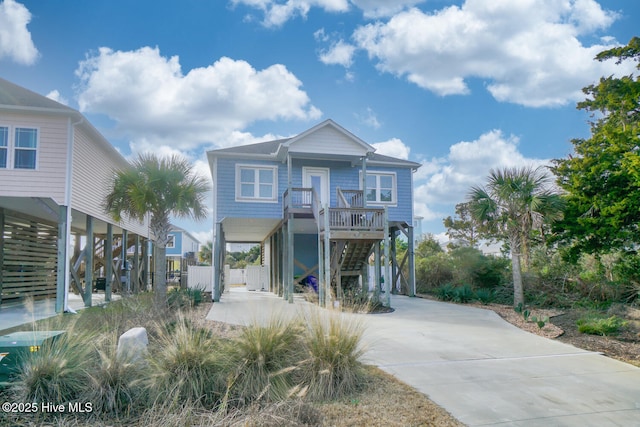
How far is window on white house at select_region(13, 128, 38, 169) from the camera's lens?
40.7ft

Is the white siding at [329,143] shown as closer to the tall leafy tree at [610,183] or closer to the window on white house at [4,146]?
the tall leafy tree at [610,183]

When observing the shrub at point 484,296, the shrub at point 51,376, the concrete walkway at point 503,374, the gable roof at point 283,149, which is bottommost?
the concrete walkway at point 503,374

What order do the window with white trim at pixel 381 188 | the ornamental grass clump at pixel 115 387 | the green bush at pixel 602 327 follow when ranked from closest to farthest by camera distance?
the ornamental grass clump at pixel 115 387 → the green bush at pixel 602 327 → the window with white trim at pixel 381 188

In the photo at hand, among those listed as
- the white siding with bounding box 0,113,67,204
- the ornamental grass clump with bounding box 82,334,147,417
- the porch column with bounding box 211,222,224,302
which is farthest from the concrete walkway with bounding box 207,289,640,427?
the white siding with bounding box 0,113,67,204

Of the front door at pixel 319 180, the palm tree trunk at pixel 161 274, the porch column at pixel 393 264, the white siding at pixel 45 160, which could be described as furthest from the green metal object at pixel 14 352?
the porch column at pixel 393 264

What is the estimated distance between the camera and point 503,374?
20.4 ft

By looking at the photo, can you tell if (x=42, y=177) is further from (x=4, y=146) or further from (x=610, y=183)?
(x=610, y=183)

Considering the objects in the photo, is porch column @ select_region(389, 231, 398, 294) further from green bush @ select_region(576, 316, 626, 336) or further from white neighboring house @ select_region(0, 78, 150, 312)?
white neighboring house @ select_region(0, 78, 150, 312)

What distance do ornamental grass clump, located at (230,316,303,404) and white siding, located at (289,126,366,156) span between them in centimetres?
1099

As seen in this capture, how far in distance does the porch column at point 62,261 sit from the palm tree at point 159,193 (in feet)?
3.98

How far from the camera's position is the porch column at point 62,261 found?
12445 mm

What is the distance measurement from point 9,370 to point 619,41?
20186 millimetres

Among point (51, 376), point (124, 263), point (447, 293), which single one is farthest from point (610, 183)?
point (124, 263)

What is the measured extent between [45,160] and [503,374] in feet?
43.4
